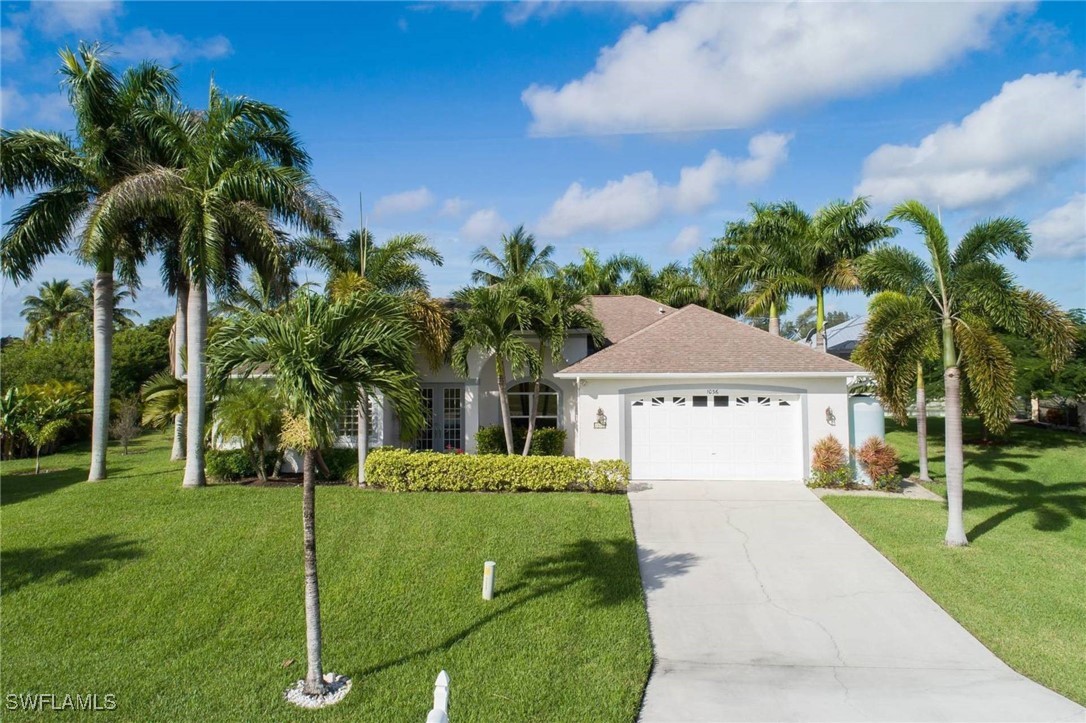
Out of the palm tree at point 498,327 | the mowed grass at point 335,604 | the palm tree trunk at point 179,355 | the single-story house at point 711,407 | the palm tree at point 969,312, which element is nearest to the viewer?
the mowed grass at point 335,604

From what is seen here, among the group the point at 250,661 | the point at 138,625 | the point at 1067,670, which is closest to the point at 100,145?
the point at 138,625

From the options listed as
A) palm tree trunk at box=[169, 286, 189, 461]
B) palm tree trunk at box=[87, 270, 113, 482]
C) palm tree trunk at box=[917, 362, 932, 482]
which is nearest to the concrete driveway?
palm tree trunk at box=[917, 362, 932, 482]

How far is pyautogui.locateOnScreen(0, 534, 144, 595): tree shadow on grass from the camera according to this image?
947 cm

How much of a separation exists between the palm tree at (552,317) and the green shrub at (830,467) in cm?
635

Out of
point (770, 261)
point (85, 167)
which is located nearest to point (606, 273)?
point (770, 261)

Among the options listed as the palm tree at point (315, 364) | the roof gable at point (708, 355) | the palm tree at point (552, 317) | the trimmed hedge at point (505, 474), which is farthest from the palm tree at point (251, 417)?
the palm tree at point (315, 364)

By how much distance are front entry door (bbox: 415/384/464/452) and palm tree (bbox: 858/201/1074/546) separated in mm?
12090

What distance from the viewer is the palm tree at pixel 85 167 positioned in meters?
14.8

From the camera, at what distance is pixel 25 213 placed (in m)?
15.0

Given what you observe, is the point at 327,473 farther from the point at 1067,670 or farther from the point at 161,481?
the point at 1067,670

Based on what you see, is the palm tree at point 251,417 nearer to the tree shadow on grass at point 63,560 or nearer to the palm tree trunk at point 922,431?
the tree shadow on grass at point 63,560

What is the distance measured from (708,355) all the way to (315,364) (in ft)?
39.2

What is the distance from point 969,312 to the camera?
11.3 meters

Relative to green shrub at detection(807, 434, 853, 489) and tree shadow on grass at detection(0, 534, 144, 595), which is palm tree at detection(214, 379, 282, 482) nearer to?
tree shadow on grass at detection(0, 534, 144, 595)
